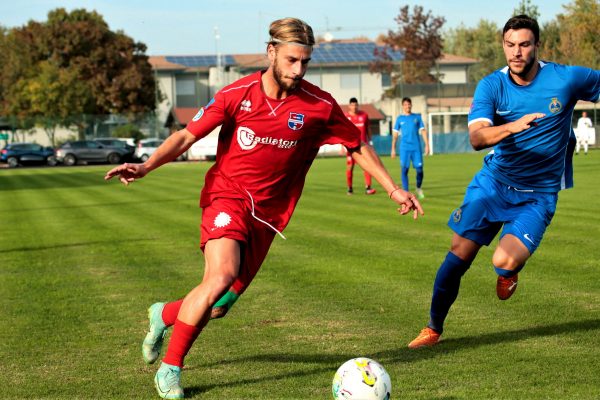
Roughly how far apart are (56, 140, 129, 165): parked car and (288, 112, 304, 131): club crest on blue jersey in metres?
54.9

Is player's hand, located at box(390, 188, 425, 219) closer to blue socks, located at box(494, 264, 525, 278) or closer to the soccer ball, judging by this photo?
blue socks, located at box(494, 264, 525, 278)

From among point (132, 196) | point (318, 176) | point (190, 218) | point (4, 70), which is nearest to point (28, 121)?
point (4, 70)

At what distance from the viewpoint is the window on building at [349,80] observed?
290 ft

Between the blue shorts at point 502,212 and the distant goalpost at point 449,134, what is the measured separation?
5330cm

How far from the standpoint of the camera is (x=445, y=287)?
22.8ft

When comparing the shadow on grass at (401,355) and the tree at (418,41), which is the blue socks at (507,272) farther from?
the tree at (418,41)

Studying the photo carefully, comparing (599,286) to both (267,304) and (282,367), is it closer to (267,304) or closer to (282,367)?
(267,304)

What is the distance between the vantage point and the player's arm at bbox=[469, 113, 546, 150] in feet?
18.6

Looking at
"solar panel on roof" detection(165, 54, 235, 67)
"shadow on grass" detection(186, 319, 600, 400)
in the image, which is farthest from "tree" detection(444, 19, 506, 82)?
"shadow on grass" detection(186, 319, 600, 400)

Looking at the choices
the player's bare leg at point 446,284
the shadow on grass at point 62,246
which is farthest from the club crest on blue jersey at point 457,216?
the shadow on grass at point 62,246

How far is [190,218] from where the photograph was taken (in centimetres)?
1838

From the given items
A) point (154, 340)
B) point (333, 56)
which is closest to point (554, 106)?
point (154, 340)

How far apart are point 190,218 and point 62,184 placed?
17401 millimetres

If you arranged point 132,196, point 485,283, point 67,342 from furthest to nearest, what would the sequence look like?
point 132,196 → point 485,283 → point 67,342
